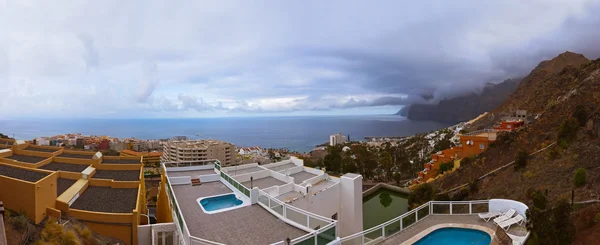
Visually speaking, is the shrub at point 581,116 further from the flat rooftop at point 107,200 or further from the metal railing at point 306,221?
the flat rooftop at point 107,200

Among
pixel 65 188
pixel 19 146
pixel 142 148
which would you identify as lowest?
pixel 142 148

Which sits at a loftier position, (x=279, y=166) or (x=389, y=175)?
(x=279, y=166)

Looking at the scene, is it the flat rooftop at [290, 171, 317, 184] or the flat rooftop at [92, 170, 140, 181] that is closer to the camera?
the flat rooftop at [92, 170, 140, 181]

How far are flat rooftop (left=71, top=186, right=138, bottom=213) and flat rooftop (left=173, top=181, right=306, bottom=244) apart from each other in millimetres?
2058

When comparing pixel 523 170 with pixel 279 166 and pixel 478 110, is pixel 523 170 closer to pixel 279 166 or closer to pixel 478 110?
pixel 279 166

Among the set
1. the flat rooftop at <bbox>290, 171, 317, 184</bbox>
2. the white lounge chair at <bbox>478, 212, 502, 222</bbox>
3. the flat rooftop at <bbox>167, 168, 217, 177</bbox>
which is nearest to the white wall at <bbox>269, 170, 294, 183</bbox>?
the flat rooftop at <bbox>290, 171, 317, 184</bbox>

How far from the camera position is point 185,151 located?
5938cm

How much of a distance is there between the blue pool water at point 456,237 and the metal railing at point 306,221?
9.26 ft

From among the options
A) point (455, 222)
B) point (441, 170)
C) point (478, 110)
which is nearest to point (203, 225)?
point (455, 222)

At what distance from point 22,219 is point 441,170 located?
25308 mm

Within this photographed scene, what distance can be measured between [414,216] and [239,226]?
5.23 m

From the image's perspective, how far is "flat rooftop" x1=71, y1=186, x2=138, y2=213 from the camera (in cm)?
1003

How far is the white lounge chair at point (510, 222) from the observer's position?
8258mm

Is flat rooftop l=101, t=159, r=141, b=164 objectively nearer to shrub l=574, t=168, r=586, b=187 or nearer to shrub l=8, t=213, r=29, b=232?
shrub l=8, t=213, r=29, b=232
